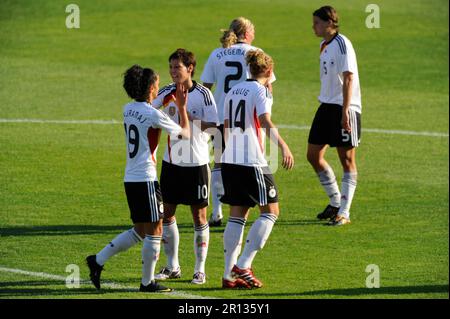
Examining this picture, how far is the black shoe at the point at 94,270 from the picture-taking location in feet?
35.0

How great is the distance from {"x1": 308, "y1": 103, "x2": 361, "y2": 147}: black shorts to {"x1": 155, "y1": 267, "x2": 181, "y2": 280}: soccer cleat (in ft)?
11.8

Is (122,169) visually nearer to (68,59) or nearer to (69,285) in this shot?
(69,285)

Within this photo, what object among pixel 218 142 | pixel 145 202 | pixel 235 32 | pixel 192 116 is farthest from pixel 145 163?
pixel 235 32

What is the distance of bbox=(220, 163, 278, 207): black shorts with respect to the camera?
10945 millimetres

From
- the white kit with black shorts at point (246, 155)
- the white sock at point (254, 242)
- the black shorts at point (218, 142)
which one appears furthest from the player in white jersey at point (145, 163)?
the black shorts at point (218, 142)

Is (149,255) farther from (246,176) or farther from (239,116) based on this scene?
(239,116)

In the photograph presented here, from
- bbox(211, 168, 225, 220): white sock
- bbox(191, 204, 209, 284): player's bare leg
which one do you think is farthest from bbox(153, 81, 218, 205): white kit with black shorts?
bbox(211, 168, 225, 220): white sock

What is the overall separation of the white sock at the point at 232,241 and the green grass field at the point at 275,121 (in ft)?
1.04

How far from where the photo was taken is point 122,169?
55.6ft

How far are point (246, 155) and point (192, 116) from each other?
2.70 feet

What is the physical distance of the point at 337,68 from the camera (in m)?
14.0

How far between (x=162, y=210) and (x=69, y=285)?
1277mm

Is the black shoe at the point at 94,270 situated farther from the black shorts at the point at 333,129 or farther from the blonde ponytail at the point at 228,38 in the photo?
the black shorts at the point at 333,129
